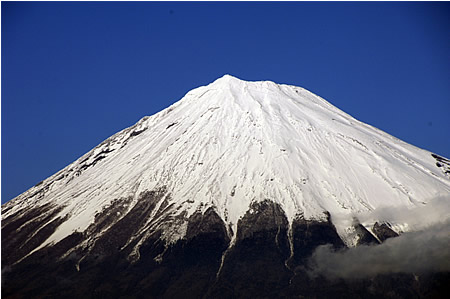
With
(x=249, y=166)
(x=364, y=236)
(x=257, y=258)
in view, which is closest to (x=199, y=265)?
(x=257, y=258)

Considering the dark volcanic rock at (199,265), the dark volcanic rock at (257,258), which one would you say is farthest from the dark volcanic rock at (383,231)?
the dark volcanic rock at (257,258)

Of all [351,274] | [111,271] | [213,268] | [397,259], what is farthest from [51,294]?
[397,259]

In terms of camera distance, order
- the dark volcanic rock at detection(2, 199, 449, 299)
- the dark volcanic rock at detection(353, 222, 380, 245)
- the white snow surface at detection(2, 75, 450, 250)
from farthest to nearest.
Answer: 1. the white snow surface at detection(2, 75, 450, 250)
2. the dark volcanic rock at detection(353, 222, 380, 245)
3. the dark volcanic rock at detection(2, 199, 449, 299)

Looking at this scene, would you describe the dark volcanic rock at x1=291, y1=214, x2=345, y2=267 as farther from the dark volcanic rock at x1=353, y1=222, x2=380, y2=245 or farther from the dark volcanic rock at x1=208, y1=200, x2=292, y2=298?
the dark volcanic rock at x1=353, y1=222, x2=380, y2=245

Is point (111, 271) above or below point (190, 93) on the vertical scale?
below

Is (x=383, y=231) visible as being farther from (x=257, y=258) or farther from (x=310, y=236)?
(x=257, y=258)

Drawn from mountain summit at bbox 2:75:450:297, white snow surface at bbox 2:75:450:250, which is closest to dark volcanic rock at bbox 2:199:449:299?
mountain summit at bbox 2:75:450:297

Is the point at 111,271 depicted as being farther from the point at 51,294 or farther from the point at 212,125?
the point at 212,125
